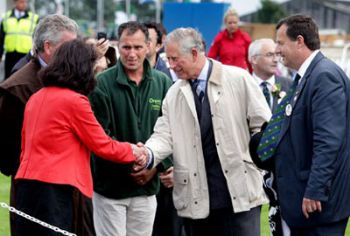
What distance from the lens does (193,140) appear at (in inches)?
260

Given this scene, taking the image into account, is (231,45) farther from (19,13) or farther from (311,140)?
(311,140)

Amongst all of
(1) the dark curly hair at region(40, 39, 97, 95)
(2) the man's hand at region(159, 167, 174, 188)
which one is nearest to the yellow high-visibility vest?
(2) the man's hand at region(159, 167, 174, 188)

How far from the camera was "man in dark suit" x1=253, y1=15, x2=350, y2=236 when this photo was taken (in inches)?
218

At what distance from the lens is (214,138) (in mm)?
6555

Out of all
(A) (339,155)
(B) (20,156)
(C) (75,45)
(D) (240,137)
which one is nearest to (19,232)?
(B) (20,156)

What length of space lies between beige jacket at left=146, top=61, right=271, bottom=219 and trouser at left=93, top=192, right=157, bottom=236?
55cm

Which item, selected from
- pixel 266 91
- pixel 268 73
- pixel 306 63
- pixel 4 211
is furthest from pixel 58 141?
pixel 4 211

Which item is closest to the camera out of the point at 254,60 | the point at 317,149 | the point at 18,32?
the point at 317,149

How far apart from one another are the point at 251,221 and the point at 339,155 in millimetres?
1297

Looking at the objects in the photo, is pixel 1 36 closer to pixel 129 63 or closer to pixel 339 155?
pixel 129 63

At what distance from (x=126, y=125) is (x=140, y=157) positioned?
0.50 meters

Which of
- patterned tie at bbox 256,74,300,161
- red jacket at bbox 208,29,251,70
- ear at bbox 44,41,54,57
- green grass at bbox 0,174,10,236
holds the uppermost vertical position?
ear at bbox 44,41,54,57

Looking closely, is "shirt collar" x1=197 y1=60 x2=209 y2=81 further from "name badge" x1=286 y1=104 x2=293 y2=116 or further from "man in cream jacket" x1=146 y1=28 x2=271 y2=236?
"name badge" x1=286 y1=104 x2=293 y2=116

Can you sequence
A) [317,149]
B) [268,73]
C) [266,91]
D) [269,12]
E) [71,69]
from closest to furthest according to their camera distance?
[317,149] → [71,69] → [266,91] → [268,73] → [269,12]
